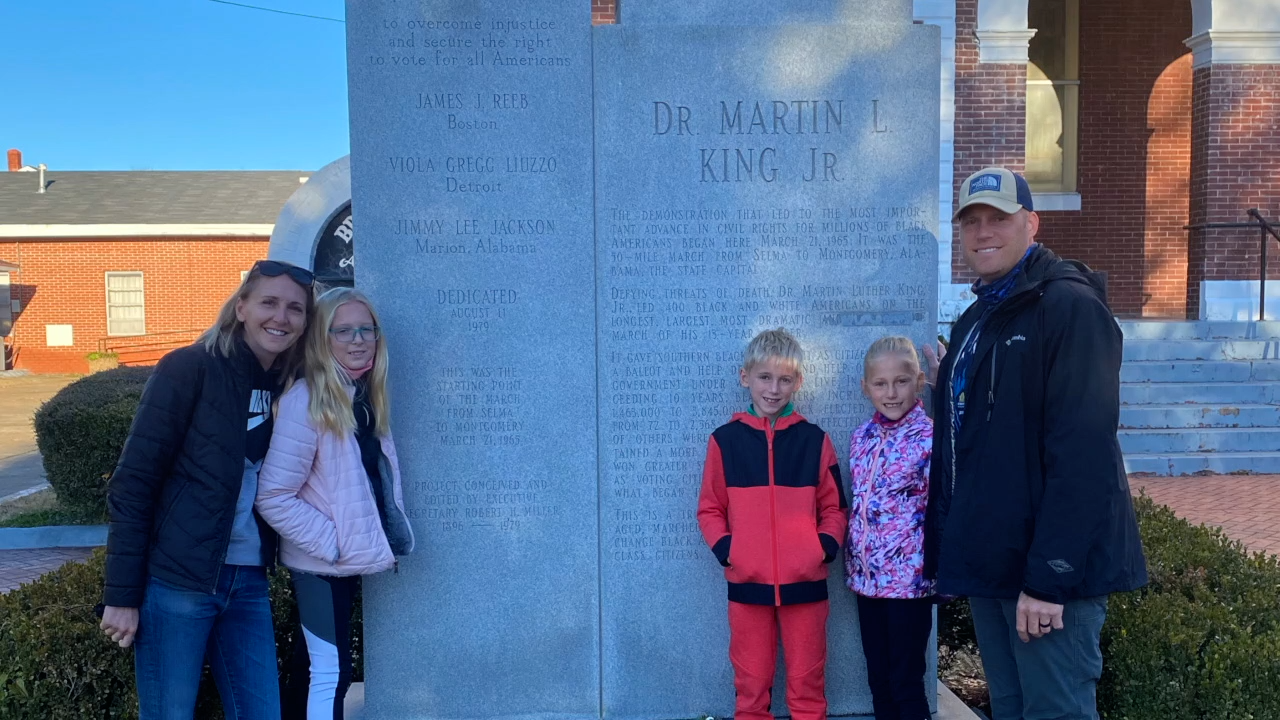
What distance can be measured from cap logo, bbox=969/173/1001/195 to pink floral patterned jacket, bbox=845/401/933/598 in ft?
3.14

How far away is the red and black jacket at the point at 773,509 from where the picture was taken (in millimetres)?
3400

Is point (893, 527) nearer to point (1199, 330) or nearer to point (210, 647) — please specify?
point (210, 647)

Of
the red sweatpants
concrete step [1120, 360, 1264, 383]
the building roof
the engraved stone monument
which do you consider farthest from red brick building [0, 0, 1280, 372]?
the building roof

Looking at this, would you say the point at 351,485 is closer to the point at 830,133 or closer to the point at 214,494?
the point at 214,494

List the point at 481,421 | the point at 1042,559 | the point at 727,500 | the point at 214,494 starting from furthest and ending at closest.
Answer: the point at 481,421, the point at 727,500, the point at 214,494, the point at 1042,559

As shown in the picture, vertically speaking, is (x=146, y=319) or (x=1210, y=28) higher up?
(x=1210, y=28)

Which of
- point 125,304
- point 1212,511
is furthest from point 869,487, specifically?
point 125,304

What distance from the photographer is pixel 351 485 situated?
10.5 feet

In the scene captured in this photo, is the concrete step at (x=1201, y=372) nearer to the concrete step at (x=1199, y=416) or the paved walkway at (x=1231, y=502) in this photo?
the concrete step at (x=1199, y=416)

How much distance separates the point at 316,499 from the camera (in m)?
3.19

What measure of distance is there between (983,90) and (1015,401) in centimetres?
1088

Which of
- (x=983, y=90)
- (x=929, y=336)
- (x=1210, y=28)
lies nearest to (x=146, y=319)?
(x=983, y=90)

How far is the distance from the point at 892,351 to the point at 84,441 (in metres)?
7.45

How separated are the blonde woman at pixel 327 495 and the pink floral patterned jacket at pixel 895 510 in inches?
66.3
